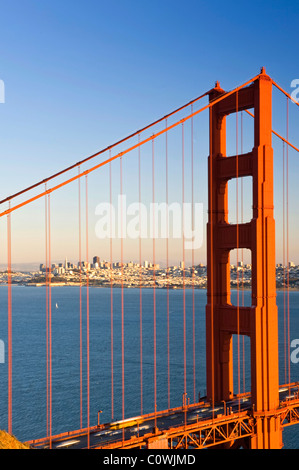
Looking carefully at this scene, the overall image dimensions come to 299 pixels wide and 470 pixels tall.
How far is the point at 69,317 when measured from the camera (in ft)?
370

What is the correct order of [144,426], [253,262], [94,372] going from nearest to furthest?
[144,426], [253,262], [94,372]

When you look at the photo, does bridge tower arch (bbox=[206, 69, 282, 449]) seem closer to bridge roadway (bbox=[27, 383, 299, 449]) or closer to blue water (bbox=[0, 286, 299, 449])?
bridge roadway (bbox=[27, 383, 299, 449])

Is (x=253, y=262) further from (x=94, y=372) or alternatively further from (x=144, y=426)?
(x=94, y=372)

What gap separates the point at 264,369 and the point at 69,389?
3115cm

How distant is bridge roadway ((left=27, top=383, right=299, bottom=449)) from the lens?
1767 cm

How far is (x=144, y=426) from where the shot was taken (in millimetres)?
20188

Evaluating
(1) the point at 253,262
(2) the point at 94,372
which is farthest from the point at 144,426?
A: (2) the point at 94,372

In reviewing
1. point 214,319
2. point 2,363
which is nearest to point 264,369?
point 214,319

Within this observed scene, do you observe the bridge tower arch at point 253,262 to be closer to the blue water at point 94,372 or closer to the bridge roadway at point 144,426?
the bridge roadway at point 144,426

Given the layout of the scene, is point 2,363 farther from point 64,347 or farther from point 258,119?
point 258,119

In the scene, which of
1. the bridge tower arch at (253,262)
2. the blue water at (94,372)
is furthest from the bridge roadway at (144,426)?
the blue water at (94,372)

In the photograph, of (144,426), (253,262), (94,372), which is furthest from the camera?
(94,372)


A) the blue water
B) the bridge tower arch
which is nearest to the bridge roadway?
the bridge tower arch
